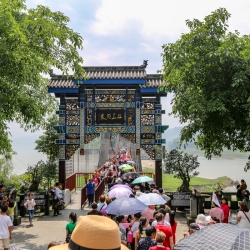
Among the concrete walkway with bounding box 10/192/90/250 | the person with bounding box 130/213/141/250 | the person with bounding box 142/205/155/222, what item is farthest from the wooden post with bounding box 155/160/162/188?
the person with bounding box 130/213/141/250

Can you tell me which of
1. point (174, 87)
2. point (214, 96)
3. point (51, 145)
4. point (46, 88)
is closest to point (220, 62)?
point (214, 96)

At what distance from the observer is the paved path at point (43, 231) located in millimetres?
11328

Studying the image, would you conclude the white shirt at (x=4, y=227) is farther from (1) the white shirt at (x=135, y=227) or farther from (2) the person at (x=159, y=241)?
(2) the person at (x=159, y=241)

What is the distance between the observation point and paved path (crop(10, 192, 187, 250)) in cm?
1133

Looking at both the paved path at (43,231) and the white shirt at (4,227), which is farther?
the paved path at (43,231)

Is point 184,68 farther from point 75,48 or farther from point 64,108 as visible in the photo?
point 64,108

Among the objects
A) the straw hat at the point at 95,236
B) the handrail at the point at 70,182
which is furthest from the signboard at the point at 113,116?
the straw hat at the point at 95,236

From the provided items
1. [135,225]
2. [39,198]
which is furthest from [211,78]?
[39,198]

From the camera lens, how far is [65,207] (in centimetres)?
1797

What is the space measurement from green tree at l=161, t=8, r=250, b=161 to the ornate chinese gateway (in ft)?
24.6

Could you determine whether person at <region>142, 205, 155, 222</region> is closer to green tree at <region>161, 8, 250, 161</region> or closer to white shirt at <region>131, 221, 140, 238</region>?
white shirt at <region>131, 221, 140, 238</region>

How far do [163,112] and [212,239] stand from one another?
17.0 meters

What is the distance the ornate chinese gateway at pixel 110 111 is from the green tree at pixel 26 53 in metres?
6.40

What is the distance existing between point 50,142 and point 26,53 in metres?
12.7
